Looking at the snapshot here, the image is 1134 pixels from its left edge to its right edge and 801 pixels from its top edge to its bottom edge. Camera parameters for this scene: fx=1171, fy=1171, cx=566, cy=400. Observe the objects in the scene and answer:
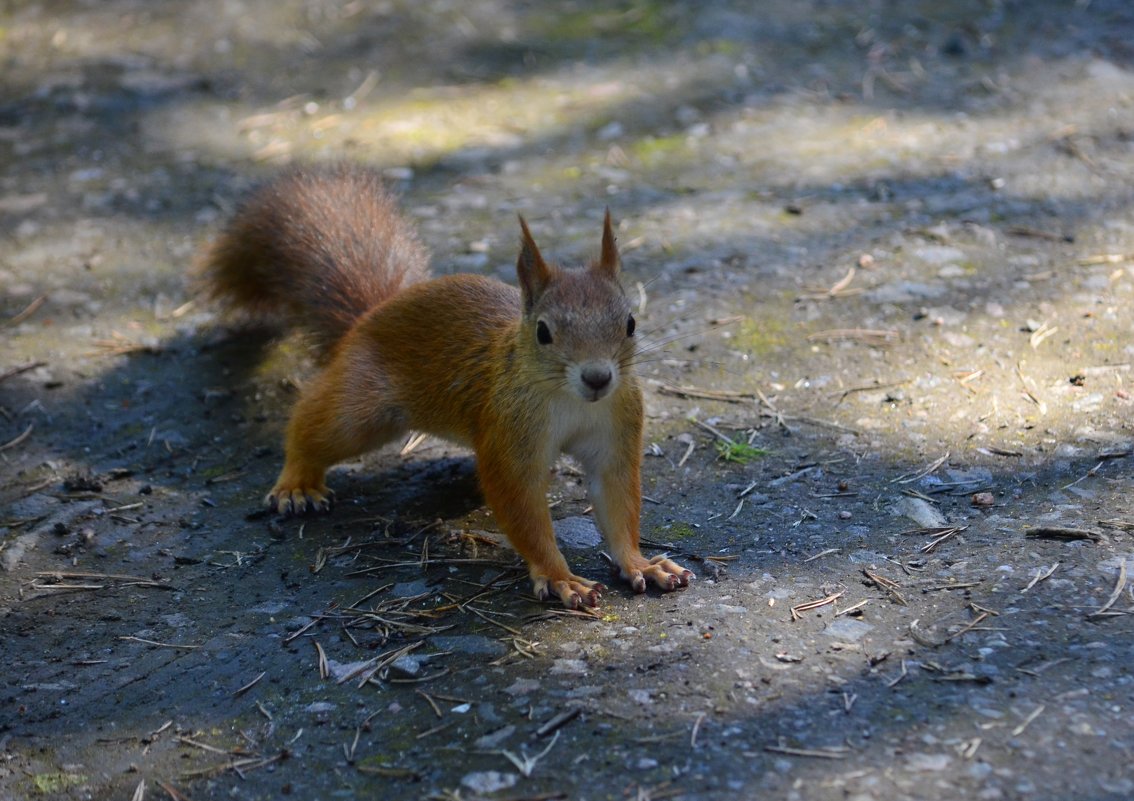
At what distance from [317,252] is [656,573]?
140 centimetres

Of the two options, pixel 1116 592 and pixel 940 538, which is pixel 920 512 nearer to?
pixel 940 538

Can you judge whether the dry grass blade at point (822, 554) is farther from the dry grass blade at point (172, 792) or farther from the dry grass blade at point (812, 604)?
the dry grass blade at point (172, 792)

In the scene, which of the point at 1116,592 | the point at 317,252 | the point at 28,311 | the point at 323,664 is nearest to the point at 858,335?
the point at 1116,592

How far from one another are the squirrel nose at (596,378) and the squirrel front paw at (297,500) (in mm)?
938

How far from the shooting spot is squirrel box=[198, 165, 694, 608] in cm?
247

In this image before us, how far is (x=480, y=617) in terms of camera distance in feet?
7.98

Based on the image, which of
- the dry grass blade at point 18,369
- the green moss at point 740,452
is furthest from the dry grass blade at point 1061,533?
the dry grass blade at point 18,369

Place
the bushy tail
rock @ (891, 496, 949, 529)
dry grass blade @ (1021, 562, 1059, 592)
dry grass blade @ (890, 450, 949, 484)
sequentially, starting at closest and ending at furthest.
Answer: dry grass blade @ (1021, 562, 1059, 592) < rock @ (891, 496, 949, 529) < dry grass blade @ (890, 450, 949, 484) < the bushy tail

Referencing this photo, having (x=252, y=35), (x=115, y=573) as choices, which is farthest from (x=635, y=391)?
(x=252, y=35)

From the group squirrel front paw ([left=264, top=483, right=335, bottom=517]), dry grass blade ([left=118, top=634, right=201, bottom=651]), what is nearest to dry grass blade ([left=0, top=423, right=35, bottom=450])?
squirrel front paw ([left=264, top=483, right=335, bottom=517])

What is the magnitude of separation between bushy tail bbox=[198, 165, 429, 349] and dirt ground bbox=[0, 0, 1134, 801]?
31 centimetres

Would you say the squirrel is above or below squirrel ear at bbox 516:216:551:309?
below

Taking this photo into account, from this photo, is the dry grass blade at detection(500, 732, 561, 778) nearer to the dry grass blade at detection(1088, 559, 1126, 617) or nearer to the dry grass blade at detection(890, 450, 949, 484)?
the dry grass blade at detection(1088, 559, 1126, 617)

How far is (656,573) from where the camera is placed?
2.47 meters
